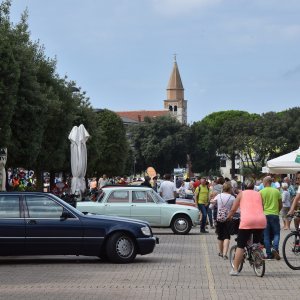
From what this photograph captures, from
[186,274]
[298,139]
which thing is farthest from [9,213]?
[298,139]

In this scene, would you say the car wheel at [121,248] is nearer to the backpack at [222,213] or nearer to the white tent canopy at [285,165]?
the backpack at [222,213]

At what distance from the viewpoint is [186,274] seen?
16250 millimetres

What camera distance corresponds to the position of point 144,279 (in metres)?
15.3

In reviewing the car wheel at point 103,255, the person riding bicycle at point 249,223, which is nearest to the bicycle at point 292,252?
the person riding bicycle at point 249,223

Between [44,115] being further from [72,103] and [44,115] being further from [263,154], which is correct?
[263,154]

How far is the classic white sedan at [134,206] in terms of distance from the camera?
2717cm

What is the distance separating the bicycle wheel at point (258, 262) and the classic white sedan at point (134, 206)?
11.5m

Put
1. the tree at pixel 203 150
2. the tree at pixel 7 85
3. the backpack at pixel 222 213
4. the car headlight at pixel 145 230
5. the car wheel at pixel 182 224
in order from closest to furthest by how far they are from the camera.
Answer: the car headlight at pixel 145 230 < the backpack at pixel 222 213 < the car wheel at pixel 182 224 < the tree at pixel 7 85 < the tree at pixel 203 150

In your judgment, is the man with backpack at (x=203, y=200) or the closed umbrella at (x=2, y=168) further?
the closed umbrella at (x=2, y=168)

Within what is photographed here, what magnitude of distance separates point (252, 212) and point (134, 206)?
11.9 metres

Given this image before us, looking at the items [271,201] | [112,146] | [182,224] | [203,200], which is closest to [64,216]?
[271,201]

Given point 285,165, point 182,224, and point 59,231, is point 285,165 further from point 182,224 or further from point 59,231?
point 59,231

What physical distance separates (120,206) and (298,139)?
94.6m

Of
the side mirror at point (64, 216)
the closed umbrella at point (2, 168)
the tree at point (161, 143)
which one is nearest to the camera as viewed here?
the side mirror at point (64, 216)
